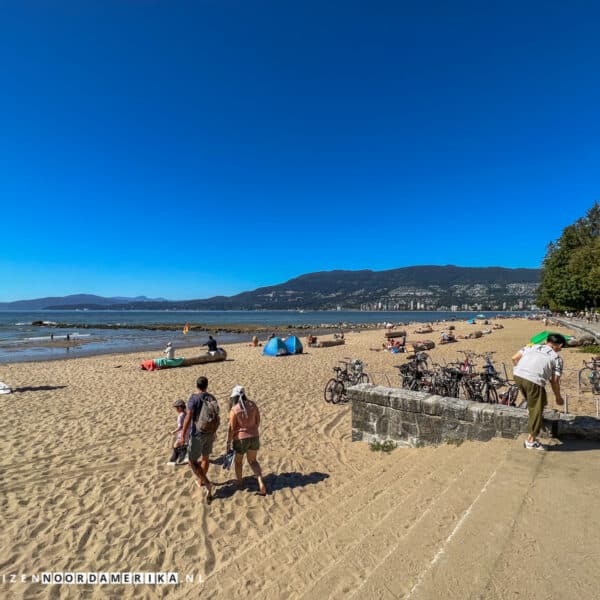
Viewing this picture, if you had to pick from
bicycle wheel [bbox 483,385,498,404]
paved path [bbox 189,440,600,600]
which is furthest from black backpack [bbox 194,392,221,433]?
bicycle wheel [bbox 483,385,498,404]

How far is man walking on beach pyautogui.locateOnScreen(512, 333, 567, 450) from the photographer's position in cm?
448

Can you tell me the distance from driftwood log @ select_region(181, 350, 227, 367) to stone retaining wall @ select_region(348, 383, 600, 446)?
1289cm

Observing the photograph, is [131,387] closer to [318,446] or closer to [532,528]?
[318,446]

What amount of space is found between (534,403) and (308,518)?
10.2 feet

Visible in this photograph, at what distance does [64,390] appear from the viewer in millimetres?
13047

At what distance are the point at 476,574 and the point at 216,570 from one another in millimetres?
2550

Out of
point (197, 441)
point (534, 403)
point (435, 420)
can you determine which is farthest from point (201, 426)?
point (534, 403)

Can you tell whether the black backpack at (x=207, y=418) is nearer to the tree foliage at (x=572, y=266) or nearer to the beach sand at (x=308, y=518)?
the beach sand at (x=308, y=518)

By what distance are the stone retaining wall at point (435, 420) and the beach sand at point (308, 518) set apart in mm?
276

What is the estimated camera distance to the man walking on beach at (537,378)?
4.48 meters

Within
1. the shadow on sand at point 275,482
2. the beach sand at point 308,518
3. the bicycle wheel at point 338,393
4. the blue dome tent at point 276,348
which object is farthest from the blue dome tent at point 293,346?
the shadow on sand at point 275,482

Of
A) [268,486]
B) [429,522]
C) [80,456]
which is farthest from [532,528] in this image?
[80,456]

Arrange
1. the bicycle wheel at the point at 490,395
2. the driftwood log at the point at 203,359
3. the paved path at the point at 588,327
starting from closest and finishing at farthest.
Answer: the bicycle wheel at the point at 490,395, the paved path at the point at 588,327, the driftwood log at the point at 203,359

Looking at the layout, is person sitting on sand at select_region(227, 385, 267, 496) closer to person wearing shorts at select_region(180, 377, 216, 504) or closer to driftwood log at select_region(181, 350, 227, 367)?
person wearing shorts at select_region(180, 377, 216, 504)
